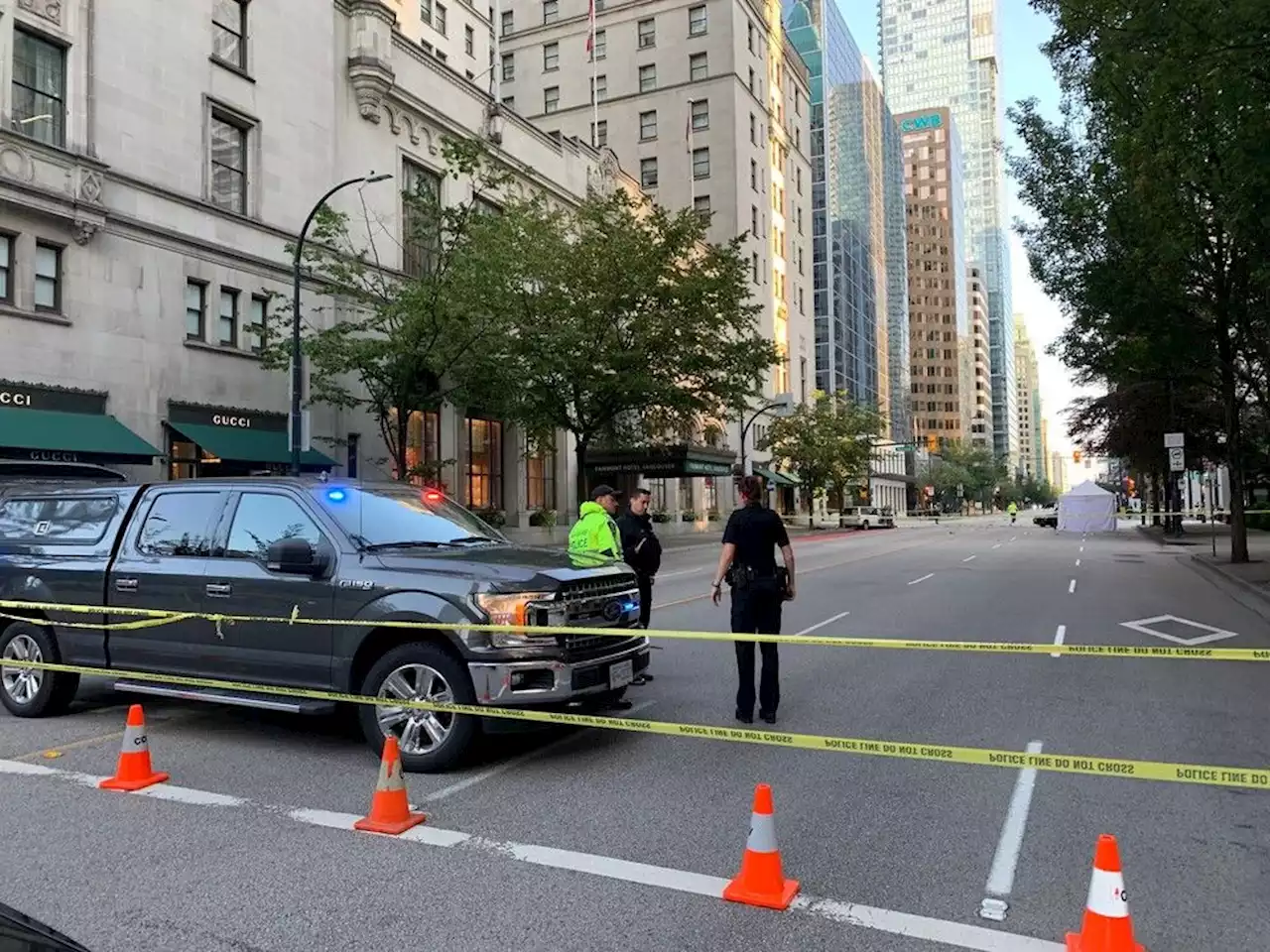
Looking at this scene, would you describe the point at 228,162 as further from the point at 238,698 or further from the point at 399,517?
the point at 238,698

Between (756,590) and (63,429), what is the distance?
1904cm

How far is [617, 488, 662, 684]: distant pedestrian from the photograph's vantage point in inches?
383

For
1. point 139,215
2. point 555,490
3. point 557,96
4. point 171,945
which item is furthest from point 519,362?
point 557,96

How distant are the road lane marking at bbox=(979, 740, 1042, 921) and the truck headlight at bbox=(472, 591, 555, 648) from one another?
282 centimetres

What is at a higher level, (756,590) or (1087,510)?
(1087,510)

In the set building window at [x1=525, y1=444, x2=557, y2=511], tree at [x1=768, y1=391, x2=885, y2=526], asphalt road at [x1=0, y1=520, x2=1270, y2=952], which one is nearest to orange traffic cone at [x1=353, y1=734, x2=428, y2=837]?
asphalt road at [x1=0, y1=520, x2=1270, y2=952]

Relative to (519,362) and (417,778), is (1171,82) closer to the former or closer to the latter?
(417,778)

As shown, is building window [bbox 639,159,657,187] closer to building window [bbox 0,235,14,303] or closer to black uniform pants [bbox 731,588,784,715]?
building window [bbox 0,235,14,303]

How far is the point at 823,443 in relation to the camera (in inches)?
2414

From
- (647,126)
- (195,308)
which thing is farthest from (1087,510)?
(195,308)

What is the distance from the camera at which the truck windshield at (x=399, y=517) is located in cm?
678

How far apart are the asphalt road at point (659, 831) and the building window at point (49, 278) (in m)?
16.6

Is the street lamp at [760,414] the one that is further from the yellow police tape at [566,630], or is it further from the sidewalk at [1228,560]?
the yellow police tape at [566,630]

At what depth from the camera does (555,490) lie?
1667 inches
